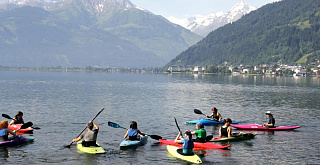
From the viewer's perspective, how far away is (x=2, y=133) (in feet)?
120

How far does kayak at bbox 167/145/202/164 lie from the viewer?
3327 cm

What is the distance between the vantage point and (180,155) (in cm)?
3444

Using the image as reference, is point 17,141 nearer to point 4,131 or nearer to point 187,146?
point 4,131

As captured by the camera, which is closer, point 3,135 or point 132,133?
point 3,135

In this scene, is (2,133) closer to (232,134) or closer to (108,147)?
(108,147)

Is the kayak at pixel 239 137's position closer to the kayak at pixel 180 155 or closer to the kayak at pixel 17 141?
the kayak at pixel 180 155

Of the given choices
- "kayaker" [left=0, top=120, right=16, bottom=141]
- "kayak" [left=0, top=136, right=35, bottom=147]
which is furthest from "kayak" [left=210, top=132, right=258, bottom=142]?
"kayaker" [left=0, top=120, right=16, bottom=141]

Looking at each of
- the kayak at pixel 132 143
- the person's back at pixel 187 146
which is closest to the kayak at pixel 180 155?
the person's back at pixel 187 146

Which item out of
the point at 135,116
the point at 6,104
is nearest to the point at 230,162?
the point at 135,116

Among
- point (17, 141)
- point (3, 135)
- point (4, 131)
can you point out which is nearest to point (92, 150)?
point (17, 141)

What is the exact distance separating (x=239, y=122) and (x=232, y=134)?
48.3 feet

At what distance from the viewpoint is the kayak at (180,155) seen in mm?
33269

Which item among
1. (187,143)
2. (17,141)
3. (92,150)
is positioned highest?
(187,143)

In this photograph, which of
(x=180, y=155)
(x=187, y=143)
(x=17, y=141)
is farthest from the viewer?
(x=17, y=141)
